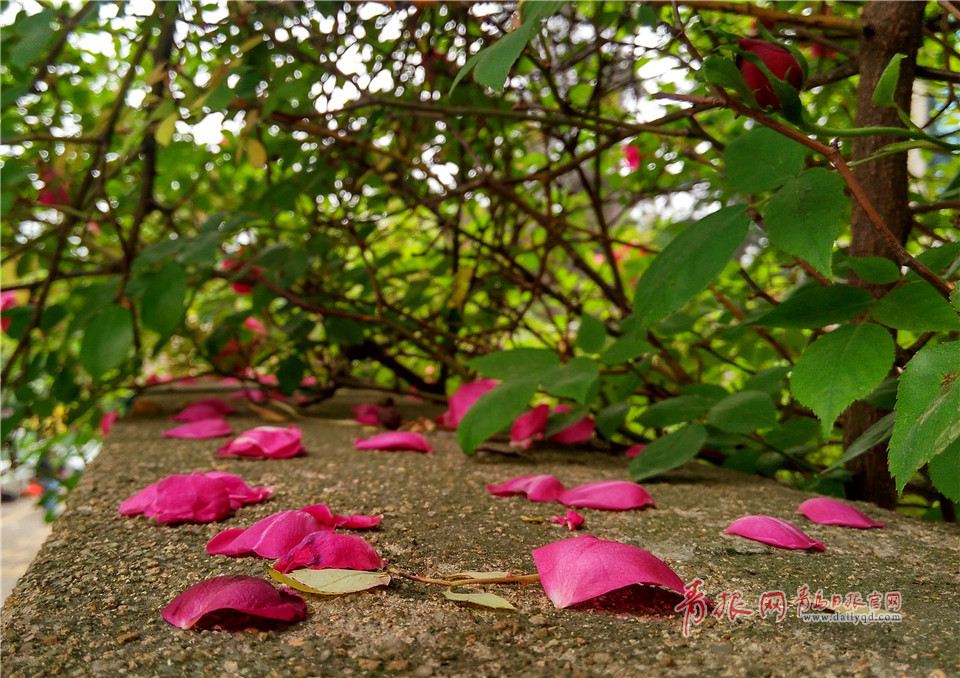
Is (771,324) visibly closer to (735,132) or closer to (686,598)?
(686,598)

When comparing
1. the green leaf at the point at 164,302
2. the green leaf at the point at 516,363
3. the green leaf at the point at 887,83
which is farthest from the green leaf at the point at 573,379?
the green leaf at the point at 164,302

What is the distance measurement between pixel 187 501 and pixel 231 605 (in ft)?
0.96

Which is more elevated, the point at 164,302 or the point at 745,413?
the point at 164,302

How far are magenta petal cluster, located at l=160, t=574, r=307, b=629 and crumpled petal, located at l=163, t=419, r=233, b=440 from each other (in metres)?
0.79

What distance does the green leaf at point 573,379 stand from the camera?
2.90ft

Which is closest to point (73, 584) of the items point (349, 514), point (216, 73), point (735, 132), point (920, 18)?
point (349, 514)

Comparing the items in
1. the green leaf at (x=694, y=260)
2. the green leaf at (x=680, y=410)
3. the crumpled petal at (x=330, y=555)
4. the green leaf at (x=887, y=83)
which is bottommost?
the green leaf at (x=680, y=410)

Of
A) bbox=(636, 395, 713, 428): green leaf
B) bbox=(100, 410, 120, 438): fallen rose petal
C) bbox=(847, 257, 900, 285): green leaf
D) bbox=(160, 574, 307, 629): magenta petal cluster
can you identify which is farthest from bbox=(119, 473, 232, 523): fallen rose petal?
bbox=(100, 410, 120, 438): fallen rose petal

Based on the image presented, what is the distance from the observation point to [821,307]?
2.17ft

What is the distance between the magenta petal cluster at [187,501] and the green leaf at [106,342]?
42 cm

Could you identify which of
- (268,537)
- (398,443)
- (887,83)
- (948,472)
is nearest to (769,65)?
(887,83)

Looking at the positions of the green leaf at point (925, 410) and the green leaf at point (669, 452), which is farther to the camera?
the green leaf at point (669, 452)

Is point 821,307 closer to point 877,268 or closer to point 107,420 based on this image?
point 877,268

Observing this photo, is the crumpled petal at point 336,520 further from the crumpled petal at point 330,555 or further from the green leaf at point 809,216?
the green leaf at point 809,216
